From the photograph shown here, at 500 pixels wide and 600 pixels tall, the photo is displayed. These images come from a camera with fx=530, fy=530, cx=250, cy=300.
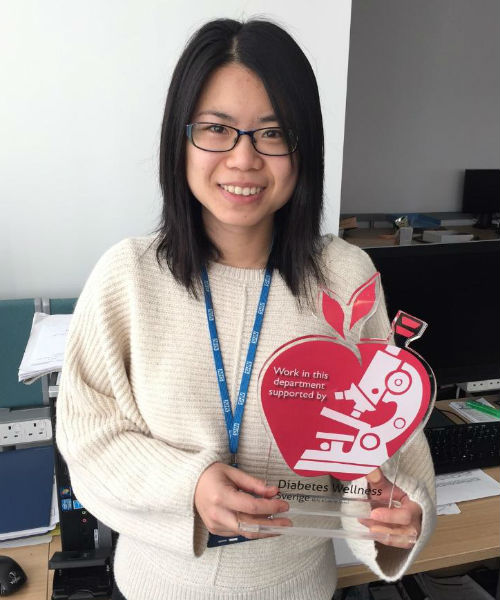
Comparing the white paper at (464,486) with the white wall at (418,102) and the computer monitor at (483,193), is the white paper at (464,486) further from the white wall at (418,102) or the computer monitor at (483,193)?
the computer monitor at (483,193)

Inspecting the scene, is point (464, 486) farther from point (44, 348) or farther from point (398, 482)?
point (44, 348)

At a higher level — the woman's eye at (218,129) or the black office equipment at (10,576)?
the woman's eye at (218,129)

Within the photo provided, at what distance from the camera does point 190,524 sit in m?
0.73

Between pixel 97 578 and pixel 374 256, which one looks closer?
pixel 97 578

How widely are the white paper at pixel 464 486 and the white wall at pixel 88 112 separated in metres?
0.86

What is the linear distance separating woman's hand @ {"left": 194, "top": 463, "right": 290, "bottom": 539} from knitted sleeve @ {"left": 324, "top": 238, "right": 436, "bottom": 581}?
5.8 inches

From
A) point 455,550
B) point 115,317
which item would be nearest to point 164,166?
point 115,317

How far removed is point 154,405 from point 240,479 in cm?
19

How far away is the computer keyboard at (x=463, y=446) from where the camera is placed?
134cm

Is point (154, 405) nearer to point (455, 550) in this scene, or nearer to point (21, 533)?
point (21, 533)

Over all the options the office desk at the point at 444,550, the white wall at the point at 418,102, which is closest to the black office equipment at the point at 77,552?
the office desk at the point at 444,550

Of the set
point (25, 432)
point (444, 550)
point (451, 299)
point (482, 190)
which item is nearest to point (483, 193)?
point (482, 190)

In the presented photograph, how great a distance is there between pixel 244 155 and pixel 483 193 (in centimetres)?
473

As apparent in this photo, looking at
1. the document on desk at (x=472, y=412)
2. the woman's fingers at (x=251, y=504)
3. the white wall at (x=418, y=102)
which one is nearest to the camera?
the woman's fingers at (x=251, y=504)
